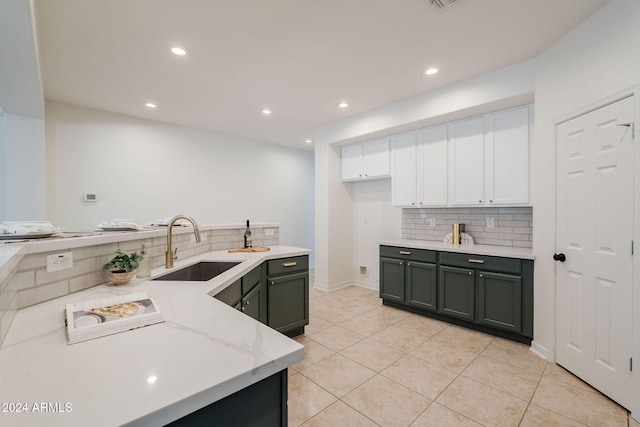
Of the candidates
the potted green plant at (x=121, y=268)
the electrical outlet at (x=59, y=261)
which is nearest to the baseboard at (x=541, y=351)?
the potted green plant at (x=121, y=268)

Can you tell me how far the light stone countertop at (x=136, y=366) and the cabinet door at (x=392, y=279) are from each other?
283 cm

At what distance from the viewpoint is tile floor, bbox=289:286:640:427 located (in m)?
1.75

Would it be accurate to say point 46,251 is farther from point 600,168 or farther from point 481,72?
point 481,72

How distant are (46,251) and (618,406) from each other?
336 centimetres

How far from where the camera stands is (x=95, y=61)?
2637mm

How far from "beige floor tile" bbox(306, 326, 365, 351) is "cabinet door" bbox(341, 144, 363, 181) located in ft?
7.76

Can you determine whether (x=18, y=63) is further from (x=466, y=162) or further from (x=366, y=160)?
(x=466, y=162)

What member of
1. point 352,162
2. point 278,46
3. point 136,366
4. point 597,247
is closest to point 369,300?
point 352,162

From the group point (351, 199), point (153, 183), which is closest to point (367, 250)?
point (351, 199)

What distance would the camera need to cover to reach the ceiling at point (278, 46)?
1.99 meters

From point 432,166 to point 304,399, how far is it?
294cm

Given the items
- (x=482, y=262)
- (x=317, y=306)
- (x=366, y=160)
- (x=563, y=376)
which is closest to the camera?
(x=563, y=376)

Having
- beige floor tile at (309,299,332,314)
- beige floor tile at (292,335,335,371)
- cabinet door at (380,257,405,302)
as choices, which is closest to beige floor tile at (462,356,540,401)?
beige floor tile at (292,335,335,371)

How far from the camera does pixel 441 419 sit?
174 centimetres
